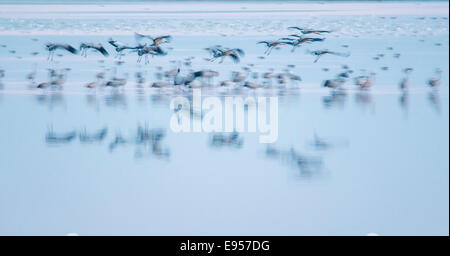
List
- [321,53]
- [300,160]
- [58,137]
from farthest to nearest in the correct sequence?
1. [321,53]
2. [58,137]
3. [300,160]

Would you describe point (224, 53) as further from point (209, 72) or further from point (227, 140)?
point (227, 140)

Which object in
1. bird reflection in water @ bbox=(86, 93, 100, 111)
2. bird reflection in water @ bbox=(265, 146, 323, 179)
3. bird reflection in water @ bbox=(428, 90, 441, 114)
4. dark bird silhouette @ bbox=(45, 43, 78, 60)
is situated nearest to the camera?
bird reflection in water @ bbox=(265, 146, 323, 179)

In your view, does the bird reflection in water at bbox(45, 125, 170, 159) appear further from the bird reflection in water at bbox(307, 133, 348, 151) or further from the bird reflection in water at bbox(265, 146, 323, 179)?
the bird reflection in water at bbox(307, 133, 348, 151)

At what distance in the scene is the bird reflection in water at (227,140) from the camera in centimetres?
309

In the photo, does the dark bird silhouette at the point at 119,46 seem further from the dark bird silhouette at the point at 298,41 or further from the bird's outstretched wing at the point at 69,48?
the dark bird silhouette at the point at 298,41

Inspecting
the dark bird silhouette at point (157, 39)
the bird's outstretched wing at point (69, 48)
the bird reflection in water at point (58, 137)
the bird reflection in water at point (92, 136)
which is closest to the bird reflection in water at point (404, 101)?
the dark bird silhouette at point (157, 39)

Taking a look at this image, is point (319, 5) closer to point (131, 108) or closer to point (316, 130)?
point (316, 130)

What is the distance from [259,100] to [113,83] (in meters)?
0.79

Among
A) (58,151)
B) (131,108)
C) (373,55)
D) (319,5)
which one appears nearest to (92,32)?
(131,108)

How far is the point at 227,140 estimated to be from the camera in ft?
10.2

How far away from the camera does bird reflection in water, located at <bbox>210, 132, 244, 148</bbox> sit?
3.09 metres

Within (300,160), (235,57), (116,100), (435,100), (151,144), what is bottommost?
(300,160)

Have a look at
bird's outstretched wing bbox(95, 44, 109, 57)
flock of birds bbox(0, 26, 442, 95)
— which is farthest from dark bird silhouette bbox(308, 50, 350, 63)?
bird's outstretched wing bbox(95, 44, 109, 57)

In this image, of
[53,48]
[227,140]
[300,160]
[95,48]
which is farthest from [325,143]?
[53,48]
